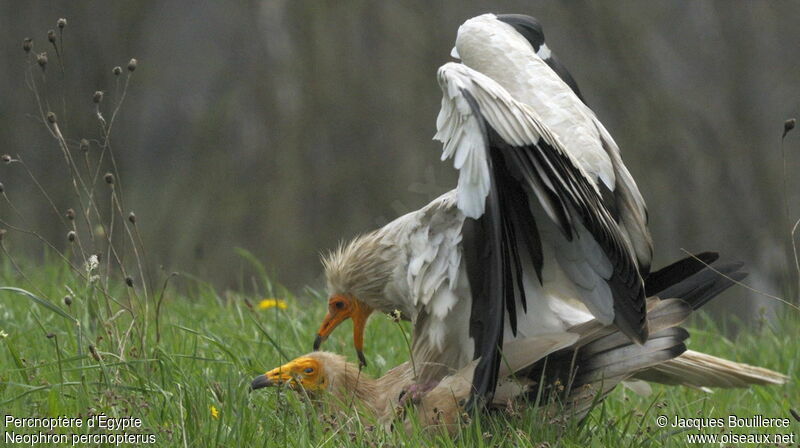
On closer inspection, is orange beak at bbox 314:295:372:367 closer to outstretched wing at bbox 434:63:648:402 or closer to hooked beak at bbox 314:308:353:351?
hooked beak at bbox 314:308:353:351

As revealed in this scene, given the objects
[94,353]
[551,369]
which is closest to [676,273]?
[551,369]

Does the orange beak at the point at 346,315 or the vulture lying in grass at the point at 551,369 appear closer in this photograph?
the vulture lying in grass at the point at 551,369

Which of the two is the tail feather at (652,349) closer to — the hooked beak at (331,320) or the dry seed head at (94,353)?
the hooked beak at (331,320)

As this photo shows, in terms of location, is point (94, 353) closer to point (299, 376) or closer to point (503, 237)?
point (299, 376)

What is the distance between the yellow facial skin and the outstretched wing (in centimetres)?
56

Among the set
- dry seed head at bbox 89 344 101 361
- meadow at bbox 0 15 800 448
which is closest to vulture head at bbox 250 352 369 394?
meadow at bbox 0 15 800 448

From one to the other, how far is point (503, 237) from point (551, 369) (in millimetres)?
469

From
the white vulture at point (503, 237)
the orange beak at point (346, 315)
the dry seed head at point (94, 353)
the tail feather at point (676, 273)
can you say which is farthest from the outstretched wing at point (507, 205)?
the dry seed head at point (94, 353)

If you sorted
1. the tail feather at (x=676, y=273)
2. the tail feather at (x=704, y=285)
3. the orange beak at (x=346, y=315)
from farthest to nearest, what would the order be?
the orange beak at (x=346, y=315)
the tail feather at (x=676, y=273)
the tail feather at (x=704, y=285)

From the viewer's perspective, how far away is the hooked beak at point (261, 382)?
3.31 m

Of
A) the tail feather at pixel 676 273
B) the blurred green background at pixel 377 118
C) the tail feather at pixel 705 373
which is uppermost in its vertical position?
the blurred green background at pixel 377 118

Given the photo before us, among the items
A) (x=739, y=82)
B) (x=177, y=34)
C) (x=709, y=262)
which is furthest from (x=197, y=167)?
(x=709, y=262)

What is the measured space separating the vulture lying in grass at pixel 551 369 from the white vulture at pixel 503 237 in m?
0.09

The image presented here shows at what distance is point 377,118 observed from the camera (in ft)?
22.6
